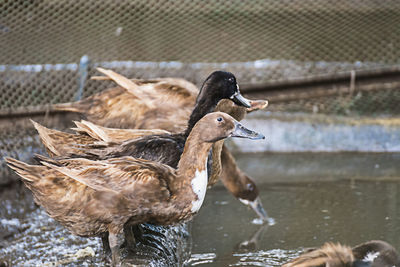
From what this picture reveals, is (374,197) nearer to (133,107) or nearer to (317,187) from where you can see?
(317,187)

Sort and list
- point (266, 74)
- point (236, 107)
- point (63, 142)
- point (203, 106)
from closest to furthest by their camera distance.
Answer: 1. point (63, 142)
2. point (203, 106)
3. point (236, 107)
4. point (266, 74)

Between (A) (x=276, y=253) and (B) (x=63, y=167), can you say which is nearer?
(B) (x=63, y=167)

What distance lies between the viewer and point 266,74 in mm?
7441

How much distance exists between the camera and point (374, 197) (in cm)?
552

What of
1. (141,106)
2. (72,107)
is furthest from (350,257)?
(72,107)

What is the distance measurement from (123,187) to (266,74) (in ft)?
13.9

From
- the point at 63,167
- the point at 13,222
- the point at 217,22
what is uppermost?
the point at 217,22

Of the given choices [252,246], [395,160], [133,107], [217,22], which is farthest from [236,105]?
[217,22]

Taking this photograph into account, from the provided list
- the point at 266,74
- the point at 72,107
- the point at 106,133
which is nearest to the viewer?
the point at 106,133

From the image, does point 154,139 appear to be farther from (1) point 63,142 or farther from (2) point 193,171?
(1) point 63,142

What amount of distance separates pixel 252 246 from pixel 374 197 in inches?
55.5

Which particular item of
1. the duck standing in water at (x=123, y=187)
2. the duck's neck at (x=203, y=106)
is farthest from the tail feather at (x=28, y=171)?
the duck's neck at (x=203, y=106)

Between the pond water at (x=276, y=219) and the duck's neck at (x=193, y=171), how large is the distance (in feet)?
2.40

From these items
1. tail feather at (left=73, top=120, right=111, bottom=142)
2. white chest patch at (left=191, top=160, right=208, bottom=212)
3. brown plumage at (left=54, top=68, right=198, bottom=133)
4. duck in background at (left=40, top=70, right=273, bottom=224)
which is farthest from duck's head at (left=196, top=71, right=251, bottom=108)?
white chest patch at (left=191, top=160, right=208, bottom=212)
